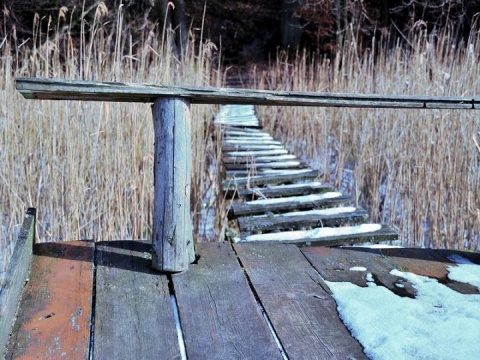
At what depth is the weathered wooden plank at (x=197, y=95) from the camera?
48.6 inches

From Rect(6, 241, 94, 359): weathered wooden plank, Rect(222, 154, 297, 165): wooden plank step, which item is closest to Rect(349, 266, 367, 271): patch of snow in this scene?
Rect(6, 241, 94, 359): weathered wooden plank

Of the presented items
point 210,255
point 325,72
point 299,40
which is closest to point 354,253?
point 210,255

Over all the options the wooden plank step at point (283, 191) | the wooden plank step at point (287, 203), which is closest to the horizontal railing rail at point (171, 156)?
the wooden plank step at point (287, 203)

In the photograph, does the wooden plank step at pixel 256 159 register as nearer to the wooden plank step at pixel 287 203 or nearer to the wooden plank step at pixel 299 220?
the wooden plank step at pixel 287 203

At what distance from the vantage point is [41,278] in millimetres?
1302

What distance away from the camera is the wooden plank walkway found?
6.74 ft

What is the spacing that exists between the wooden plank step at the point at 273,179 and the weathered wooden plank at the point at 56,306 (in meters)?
1.26

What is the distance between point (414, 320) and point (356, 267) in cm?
33

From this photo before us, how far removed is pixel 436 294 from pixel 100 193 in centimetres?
142

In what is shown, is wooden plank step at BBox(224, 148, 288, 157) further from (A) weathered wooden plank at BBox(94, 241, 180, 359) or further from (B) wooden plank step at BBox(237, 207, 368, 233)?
(A) weathered wooden plank at BBox(94, 241, 180, 359)

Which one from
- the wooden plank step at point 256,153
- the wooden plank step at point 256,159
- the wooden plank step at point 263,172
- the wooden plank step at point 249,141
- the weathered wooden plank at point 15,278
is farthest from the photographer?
the wooden plank step at point 249,141


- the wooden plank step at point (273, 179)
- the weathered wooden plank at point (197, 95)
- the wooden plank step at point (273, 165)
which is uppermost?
the weathered wooden plank at point (197, 95)

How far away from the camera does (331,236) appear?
2.04m

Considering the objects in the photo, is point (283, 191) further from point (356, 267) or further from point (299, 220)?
point (356, 267)
